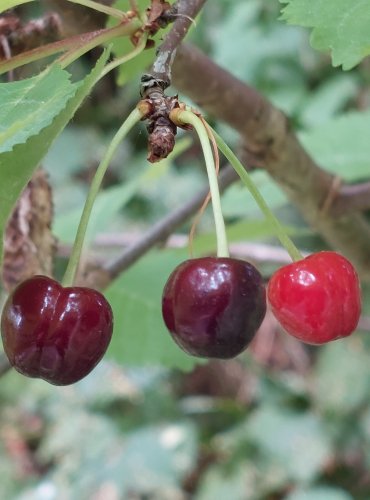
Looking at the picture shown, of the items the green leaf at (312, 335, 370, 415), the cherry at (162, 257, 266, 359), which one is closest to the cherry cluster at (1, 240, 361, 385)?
the cherry at (162, 257, 266, 359)

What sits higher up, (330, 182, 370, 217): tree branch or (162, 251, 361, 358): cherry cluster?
(162, 251, 361, 358): cherry cluster

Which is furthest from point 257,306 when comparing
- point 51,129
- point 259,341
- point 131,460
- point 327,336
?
point 259,341

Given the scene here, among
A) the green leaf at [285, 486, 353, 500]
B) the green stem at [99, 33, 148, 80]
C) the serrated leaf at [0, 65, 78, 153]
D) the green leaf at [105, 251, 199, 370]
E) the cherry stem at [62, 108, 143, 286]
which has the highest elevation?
the serrated leaf at [0, 65, 78, 153]

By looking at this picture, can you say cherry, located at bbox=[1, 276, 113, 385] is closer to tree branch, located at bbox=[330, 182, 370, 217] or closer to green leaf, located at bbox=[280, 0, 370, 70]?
green leaf, located at bbox=[280, 0, 370, 70]

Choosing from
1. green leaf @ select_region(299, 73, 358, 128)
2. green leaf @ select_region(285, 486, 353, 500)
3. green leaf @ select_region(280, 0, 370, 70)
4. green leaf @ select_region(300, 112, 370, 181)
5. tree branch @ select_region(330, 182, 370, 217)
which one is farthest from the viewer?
green leaf @ select_region(299, 73, 358, 128)

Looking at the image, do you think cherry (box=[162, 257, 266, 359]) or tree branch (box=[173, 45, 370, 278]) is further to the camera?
tree branch (box=[173, 45, 370, 278])

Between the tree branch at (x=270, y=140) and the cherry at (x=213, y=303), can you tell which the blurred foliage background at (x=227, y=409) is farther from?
the cherry at (x=213, y=303)

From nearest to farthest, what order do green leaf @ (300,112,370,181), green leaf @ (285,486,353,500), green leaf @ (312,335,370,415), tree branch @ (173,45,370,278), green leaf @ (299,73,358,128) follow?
tree branch @ (173,45,370,278) → green leaf @ (300,112,370,181) → green leaf @ (285,486,353,500) → green leaf @ (312,335,370,415) → green leaf @ (299,73,358,128)
